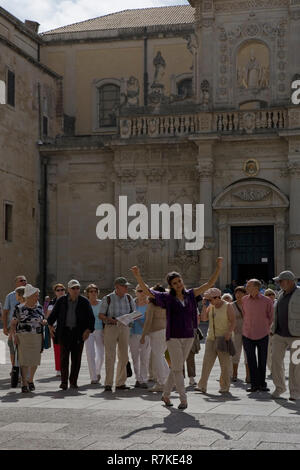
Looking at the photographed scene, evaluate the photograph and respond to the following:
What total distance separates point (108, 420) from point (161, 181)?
965 inches

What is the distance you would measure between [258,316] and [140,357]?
88.1 inches

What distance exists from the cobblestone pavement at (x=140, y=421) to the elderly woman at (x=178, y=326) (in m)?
0.35

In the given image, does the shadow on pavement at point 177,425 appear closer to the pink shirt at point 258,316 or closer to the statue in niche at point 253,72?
the pink shirt at point 258,316

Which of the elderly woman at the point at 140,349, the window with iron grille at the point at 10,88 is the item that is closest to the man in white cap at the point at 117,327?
the elderly woman at the point at 140,349

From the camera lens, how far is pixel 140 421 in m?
10.0

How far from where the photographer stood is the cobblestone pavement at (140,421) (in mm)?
8555

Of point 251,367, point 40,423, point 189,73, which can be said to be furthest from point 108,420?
point 189,73

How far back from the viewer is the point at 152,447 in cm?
825

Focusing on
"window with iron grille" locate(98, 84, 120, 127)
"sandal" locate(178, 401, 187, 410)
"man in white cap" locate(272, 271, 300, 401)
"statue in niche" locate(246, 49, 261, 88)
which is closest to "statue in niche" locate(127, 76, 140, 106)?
"statue in niche" locate(246, 49, 261, 88)

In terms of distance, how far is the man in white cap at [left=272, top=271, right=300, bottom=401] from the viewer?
12.4 m

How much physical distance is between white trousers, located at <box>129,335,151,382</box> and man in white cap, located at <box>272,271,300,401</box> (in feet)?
8.09

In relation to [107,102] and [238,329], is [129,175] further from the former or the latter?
[238,329]

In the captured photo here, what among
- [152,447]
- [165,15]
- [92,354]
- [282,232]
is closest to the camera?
[152,447]

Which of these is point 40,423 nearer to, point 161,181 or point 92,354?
point 92,354
